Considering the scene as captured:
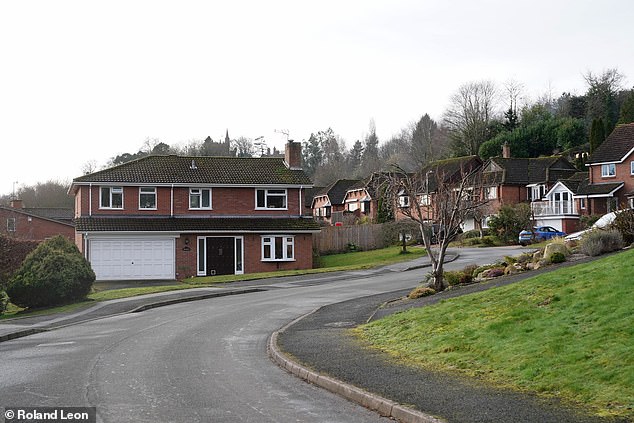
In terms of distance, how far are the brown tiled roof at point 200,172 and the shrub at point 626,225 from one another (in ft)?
92.4

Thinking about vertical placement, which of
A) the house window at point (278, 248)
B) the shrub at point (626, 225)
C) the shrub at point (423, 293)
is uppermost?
the shrub at point (626, 225)

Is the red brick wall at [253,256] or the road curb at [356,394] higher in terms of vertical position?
the red brick wall at [253,256]

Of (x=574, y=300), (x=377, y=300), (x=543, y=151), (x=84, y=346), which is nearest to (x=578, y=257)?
(x=377, y=300)

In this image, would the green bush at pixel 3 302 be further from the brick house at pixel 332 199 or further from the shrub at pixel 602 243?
the brick house at pixel 332 199

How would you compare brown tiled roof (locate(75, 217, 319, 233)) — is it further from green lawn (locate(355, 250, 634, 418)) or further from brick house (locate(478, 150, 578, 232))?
green lawn (locate(355, 250, 634, 418))

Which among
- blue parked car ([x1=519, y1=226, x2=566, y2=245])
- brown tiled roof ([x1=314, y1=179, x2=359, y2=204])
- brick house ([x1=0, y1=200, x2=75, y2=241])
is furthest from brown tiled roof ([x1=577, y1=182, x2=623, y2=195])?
brick house ([x1=0, y1=200, x2=75, y2=241])

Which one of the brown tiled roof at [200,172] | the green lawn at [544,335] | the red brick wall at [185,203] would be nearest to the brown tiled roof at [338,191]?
the brown tiled roof at [200,172]

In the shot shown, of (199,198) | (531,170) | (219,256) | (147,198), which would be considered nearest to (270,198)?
(199,198)

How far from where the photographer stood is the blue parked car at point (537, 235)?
5338cm

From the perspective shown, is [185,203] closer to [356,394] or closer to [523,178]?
[523,178]

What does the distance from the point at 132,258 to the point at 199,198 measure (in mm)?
6072

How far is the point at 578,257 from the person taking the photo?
2367cm

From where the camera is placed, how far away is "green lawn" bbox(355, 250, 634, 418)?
32.3ft

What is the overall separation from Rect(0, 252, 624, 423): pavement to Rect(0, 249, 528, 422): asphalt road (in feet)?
1.28
